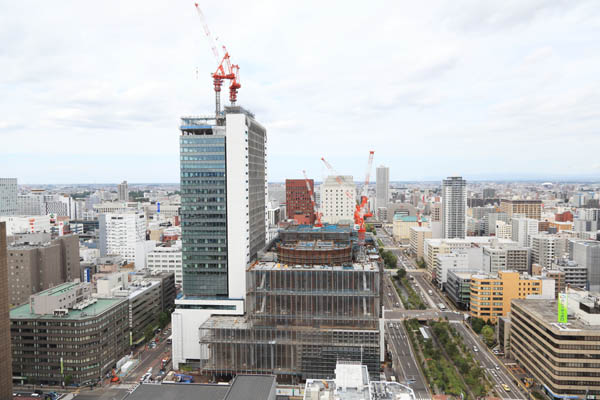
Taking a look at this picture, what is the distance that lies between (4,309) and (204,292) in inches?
890

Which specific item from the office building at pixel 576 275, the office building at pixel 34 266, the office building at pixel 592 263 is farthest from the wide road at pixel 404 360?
the office building at pixel 34 266

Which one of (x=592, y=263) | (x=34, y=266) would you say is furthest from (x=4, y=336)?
(x=592, y=263)

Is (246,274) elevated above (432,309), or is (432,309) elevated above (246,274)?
(246,274)

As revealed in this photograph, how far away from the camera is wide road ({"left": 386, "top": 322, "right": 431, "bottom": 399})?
167 ft

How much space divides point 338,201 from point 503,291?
273 feet

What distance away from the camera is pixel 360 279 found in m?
52.3

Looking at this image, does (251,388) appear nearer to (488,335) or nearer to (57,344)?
(57,344)

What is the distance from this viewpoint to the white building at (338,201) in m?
152

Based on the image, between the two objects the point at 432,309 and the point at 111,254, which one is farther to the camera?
the point at 111,254

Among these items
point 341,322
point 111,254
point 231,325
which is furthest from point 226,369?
point 111,254

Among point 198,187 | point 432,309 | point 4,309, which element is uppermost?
point 198,187

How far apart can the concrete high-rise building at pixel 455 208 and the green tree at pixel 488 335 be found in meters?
86.2

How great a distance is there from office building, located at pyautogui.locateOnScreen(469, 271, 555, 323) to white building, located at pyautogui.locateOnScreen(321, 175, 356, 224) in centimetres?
7909

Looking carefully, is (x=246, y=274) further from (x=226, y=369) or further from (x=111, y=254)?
(x=111, y=254)
